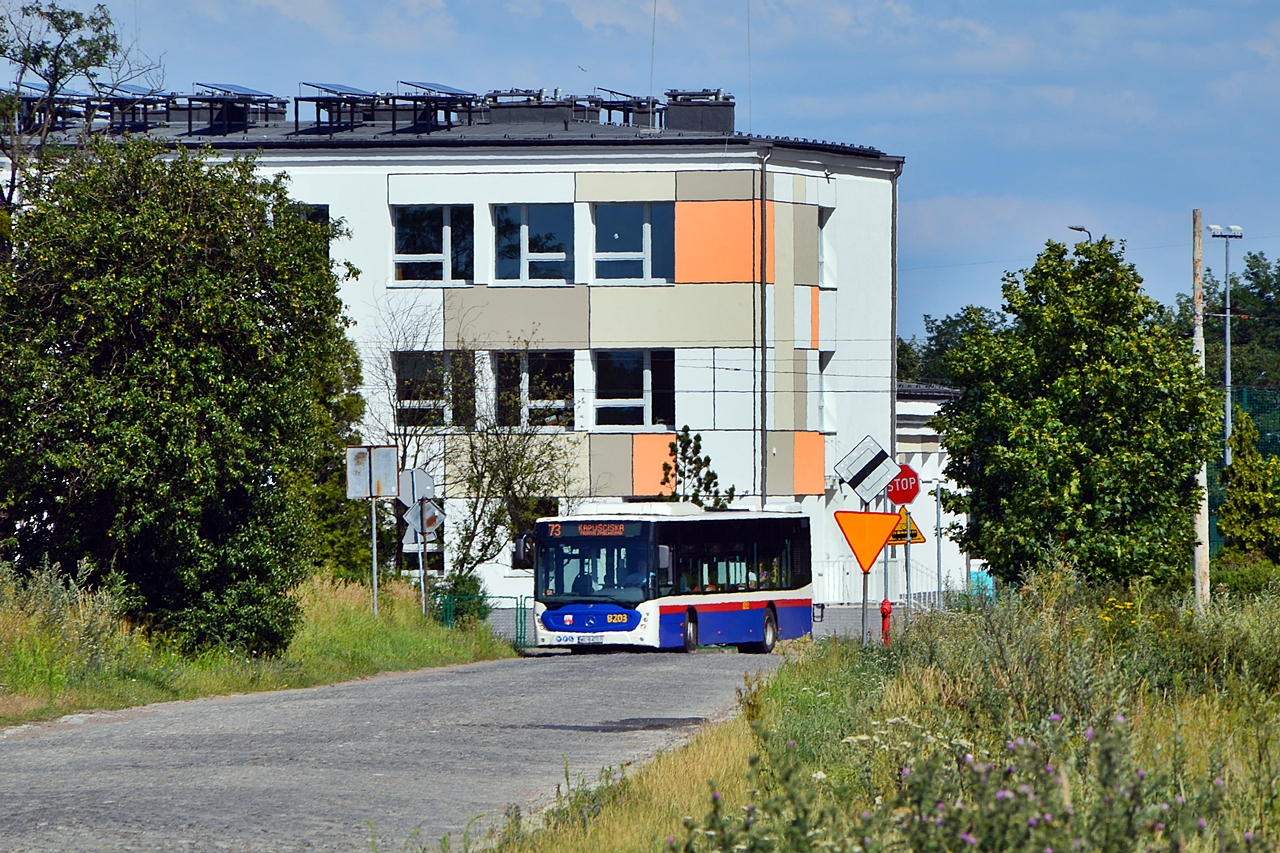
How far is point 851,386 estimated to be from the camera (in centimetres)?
4553

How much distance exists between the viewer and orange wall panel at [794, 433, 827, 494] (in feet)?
144

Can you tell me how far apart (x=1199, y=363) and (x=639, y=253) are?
19.5m

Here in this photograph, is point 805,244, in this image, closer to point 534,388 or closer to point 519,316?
point 519,316

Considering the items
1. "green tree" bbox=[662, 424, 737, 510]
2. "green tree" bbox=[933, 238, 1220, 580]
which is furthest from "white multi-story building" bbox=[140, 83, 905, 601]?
"green tree" bbox=[933, 238, 1220, 580]

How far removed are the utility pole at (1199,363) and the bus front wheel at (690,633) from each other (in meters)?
9.11

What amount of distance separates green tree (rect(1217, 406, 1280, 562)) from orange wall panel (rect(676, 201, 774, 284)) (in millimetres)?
13363

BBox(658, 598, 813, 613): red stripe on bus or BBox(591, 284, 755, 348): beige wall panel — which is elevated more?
BBox(591, 284, 755, 348): beige wall panel

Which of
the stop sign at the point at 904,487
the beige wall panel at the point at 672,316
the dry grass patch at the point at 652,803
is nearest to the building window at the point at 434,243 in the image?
the beige wall panel at the point at 672,316

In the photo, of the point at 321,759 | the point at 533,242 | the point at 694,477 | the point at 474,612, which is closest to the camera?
the point at 321,759

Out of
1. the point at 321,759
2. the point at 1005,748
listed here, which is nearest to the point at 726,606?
the point at 321,759

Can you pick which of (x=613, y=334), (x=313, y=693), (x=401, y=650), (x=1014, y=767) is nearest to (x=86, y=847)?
(x=1014, y=767)

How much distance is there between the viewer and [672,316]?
1706 inches

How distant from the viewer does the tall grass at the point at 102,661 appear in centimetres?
1606

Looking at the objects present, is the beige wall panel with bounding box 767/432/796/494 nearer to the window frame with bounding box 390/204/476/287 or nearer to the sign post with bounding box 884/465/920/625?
the window frame with bounding box 390/204/476/287
